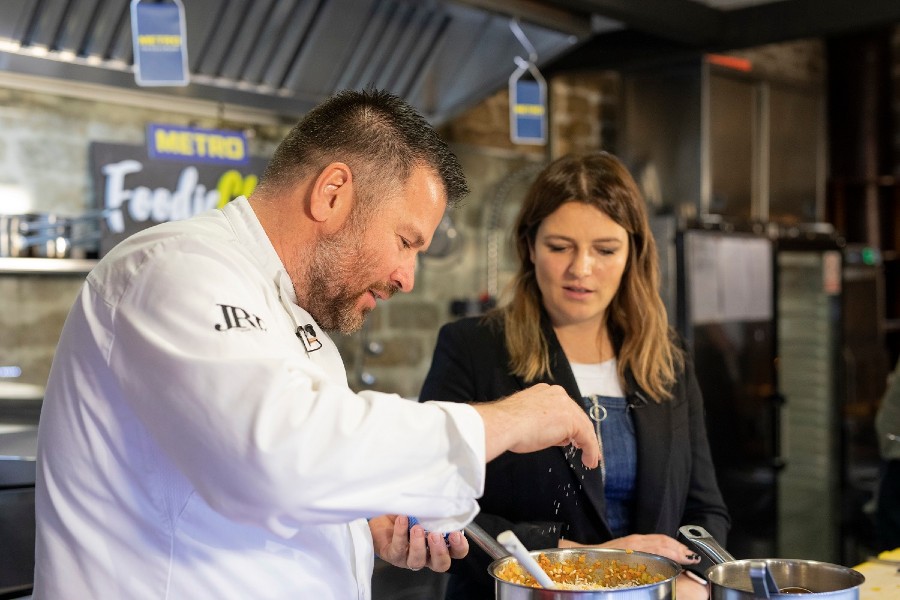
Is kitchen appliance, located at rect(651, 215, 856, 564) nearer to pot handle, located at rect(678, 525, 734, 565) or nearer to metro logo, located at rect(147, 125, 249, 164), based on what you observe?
metro logo, located at rect(147, 125, 249, 164)

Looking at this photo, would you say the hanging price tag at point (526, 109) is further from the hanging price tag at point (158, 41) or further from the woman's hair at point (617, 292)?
the woman's hair at point (617, 292)

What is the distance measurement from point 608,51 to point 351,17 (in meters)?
2.10

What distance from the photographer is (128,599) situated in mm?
1191

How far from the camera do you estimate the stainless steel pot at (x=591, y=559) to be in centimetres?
117

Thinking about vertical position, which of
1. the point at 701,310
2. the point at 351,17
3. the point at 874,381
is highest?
the point at 351,17

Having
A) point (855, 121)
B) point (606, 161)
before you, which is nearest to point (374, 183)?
point (606, 161)

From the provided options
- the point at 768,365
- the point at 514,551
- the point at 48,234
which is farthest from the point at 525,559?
the point at 768,365

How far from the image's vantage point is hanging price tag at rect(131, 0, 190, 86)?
119 inches

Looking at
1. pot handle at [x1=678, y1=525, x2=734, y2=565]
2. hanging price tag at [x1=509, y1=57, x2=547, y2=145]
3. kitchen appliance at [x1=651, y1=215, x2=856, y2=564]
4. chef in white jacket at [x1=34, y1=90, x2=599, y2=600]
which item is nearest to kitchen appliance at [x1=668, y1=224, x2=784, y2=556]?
kitchen appliance at [x1=651, y1=215, x2=856, y2=564]

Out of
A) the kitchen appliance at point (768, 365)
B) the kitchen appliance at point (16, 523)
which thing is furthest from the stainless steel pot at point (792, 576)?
the kitchen appliance at point (768, 365)

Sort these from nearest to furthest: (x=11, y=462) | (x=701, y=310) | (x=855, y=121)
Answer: (x=11, y=462), (x=701, y=310), (x=855, y=121)

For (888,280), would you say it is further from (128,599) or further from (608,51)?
(128,599)

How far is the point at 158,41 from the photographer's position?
3027 millimetres

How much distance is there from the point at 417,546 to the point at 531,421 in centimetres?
41
